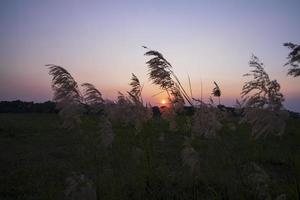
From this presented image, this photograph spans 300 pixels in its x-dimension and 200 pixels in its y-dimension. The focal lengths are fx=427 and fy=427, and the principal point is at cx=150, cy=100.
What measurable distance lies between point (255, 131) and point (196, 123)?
1073 millimetres

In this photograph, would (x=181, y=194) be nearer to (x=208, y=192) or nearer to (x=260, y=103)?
(x=208, y=192)

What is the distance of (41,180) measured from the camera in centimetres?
954

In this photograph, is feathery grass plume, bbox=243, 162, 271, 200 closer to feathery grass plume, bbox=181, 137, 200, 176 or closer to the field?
the field

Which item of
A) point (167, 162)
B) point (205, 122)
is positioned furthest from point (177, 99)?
point (167, 162)

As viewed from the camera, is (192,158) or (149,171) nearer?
(192,158)

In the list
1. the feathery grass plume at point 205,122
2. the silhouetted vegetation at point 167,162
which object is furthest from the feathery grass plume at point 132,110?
the feathery grass plume at point 205,122

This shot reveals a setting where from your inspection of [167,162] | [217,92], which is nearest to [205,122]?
[217,92]

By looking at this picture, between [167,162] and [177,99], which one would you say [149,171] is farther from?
[167,162]

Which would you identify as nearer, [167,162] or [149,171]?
[149,171]

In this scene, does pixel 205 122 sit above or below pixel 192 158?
above

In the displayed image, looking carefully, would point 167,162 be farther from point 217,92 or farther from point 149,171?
point 217,92

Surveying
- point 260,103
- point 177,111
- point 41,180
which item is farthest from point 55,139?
point 260,103

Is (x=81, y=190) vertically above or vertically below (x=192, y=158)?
below

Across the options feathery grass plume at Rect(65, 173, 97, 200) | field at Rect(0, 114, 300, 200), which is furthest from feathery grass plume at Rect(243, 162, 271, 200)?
feathery grass plume at Rect(65, 173, 97, 200)
